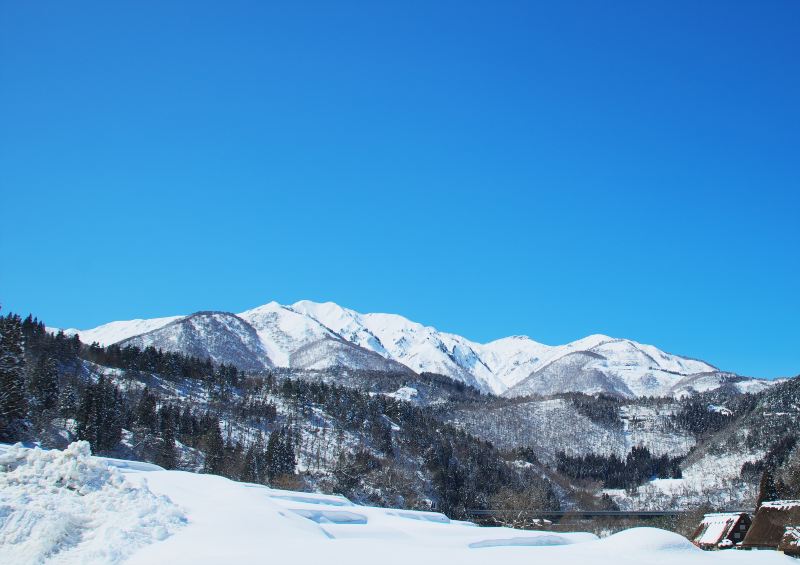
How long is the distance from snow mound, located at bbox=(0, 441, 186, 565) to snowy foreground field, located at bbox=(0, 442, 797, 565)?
0.09 feet

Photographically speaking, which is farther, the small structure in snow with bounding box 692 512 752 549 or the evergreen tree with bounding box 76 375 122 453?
the evergreen tree with bounding box 76 375 122 453

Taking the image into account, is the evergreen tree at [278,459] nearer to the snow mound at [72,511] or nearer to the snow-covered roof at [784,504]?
the snow-covered roof at [784,504]

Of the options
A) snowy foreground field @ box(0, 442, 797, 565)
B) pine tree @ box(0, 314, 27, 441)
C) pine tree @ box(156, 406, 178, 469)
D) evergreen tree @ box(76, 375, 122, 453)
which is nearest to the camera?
snowy foreground field @ box(0, 442, 797, 565)

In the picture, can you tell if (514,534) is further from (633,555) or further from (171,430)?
(171,430)

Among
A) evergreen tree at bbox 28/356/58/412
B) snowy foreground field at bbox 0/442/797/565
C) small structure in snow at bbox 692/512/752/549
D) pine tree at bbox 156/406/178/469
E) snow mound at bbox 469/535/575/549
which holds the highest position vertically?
evergreen tree at bbox 28/356/58/412

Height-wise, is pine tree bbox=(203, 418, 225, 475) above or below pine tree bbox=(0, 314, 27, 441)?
below

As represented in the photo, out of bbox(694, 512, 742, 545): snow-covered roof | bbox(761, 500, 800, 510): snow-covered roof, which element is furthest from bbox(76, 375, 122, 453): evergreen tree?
bbox(761, 500, 800, 510): snow-covered roof

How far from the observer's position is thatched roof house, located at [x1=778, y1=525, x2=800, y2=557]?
3098 centimetres

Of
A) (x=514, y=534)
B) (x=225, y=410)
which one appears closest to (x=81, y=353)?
(x=225, y=410)

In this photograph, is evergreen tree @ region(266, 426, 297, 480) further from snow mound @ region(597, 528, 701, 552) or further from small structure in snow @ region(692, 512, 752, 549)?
snow mound @ region(597, 528, 701, 552)

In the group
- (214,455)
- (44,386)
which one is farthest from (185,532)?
(44,386)

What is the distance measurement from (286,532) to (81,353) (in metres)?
132

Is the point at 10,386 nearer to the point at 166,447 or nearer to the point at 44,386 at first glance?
the point at 44,386

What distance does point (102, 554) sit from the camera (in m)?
16.4
